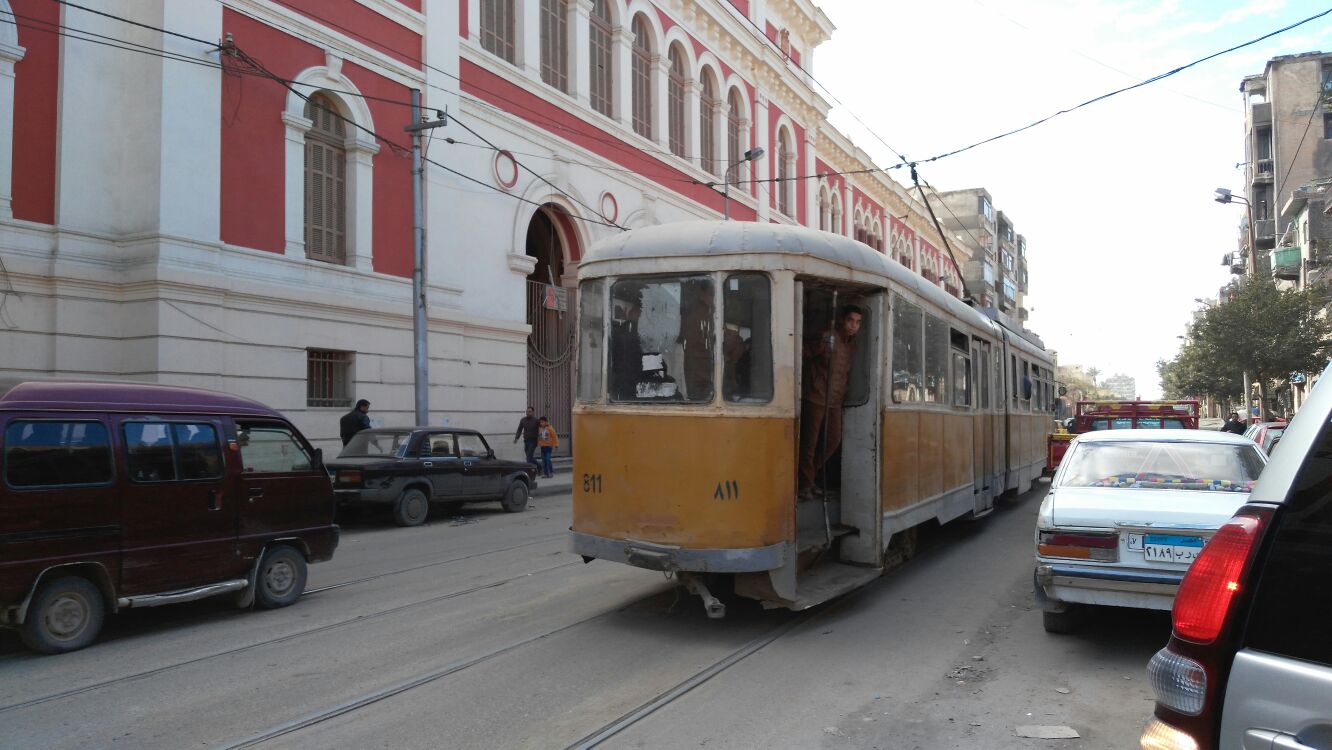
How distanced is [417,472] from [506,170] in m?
10.1

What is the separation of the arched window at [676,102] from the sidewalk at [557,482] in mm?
11403

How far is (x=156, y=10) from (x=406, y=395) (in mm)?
7978

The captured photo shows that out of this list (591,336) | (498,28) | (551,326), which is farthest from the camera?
(551,326)

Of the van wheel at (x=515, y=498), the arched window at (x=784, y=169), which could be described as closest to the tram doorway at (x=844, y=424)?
the van wheel at (x=515, y=498)

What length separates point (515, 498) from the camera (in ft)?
51.3

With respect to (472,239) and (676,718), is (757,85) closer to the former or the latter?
(472,239)

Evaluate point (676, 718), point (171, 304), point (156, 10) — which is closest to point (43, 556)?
point (676, 718)

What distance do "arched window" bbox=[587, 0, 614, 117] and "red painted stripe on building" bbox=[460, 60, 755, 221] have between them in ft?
3.48

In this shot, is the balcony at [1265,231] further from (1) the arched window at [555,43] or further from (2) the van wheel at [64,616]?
(2) the van wheel at [64,616]

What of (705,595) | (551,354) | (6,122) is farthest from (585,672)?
(551,354)

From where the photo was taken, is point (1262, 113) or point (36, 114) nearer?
point (36, 114)

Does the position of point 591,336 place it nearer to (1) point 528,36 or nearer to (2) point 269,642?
(2) point 269,642

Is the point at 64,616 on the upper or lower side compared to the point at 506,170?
lower

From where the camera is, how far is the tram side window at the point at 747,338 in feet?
21.2
